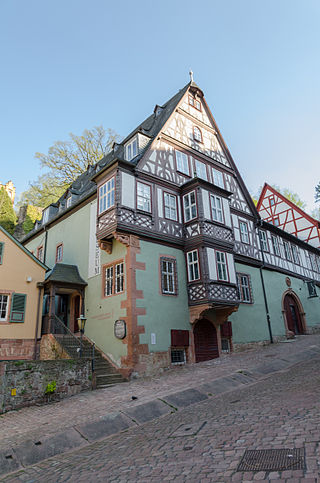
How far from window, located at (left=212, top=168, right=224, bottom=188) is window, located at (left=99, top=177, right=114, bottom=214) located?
301 inches

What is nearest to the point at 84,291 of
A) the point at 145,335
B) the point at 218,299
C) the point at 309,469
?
the point at 145,335

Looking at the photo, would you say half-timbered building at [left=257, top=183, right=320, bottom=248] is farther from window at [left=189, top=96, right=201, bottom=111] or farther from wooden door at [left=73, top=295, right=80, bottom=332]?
wooden door at [left=73, top=295, right=80, bottom=332]

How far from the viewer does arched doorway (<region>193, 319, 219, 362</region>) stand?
17438 mm

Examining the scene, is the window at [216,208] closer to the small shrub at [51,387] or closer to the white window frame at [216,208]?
the white window frame at [216,208]

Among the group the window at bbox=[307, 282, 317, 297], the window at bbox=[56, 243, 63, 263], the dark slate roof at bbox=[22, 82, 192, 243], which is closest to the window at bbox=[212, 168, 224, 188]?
the dark slate roof at bbox=[22, 82, 192, 243]

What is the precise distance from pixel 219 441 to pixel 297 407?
7.77 feet

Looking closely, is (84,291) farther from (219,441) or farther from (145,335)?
(219,441)

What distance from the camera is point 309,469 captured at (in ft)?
15.2

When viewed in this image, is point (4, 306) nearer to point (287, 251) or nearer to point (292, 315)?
point (292, 315)

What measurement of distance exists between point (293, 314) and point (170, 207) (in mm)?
14356

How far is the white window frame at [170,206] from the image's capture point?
60.6 feet

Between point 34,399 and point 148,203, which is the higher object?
point 148,203

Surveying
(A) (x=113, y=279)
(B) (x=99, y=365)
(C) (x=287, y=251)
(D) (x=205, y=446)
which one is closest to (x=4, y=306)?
(A) (x=113, y=279)

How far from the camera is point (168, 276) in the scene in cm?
1730
